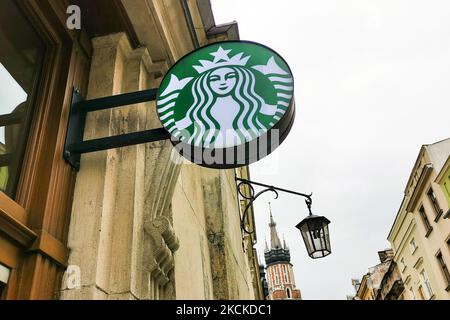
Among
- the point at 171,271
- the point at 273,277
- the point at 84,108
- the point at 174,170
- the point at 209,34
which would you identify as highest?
the point at 273,277

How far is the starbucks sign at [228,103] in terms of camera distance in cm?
211

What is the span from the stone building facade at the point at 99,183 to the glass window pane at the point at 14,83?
0.04m

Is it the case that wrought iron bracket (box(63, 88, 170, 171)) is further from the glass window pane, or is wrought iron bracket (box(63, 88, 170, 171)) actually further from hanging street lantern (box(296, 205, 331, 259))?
hanging street lantern (box(296, 205, 331, 259))

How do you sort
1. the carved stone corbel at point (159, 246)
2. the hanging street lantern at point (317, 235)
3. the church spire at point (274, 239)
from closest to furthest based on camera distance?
the carved stone corbel at point (159, 246), the hanging street lantern at point (317, 235), the church spire at point (274, 239)

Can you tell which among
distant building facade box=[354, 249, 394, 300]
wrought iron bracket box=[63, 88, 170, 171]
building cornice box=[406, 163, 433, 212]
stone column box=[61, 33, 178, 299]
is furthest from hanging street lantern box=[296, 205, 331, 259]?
distant building facade box=[354, 249, 394, 300]

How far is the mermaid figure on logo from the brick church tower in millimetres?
85645

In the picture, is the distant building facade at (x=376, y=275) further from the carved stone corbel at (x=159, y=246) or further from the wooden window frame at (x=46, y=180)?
the wooden window frame at (x=46, y=180)

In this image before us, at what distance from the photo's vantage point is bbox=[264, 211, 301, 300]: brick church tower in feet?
276

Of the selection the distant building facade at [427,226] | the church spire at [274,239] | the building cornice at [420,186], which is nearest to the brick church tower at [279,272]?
the church spire at [274,239]

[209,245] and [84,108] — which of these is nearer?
[84,108]

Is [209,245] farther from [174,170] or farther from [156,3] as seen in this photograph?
[156,3]

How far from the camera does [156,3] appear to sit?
10.2 ft
